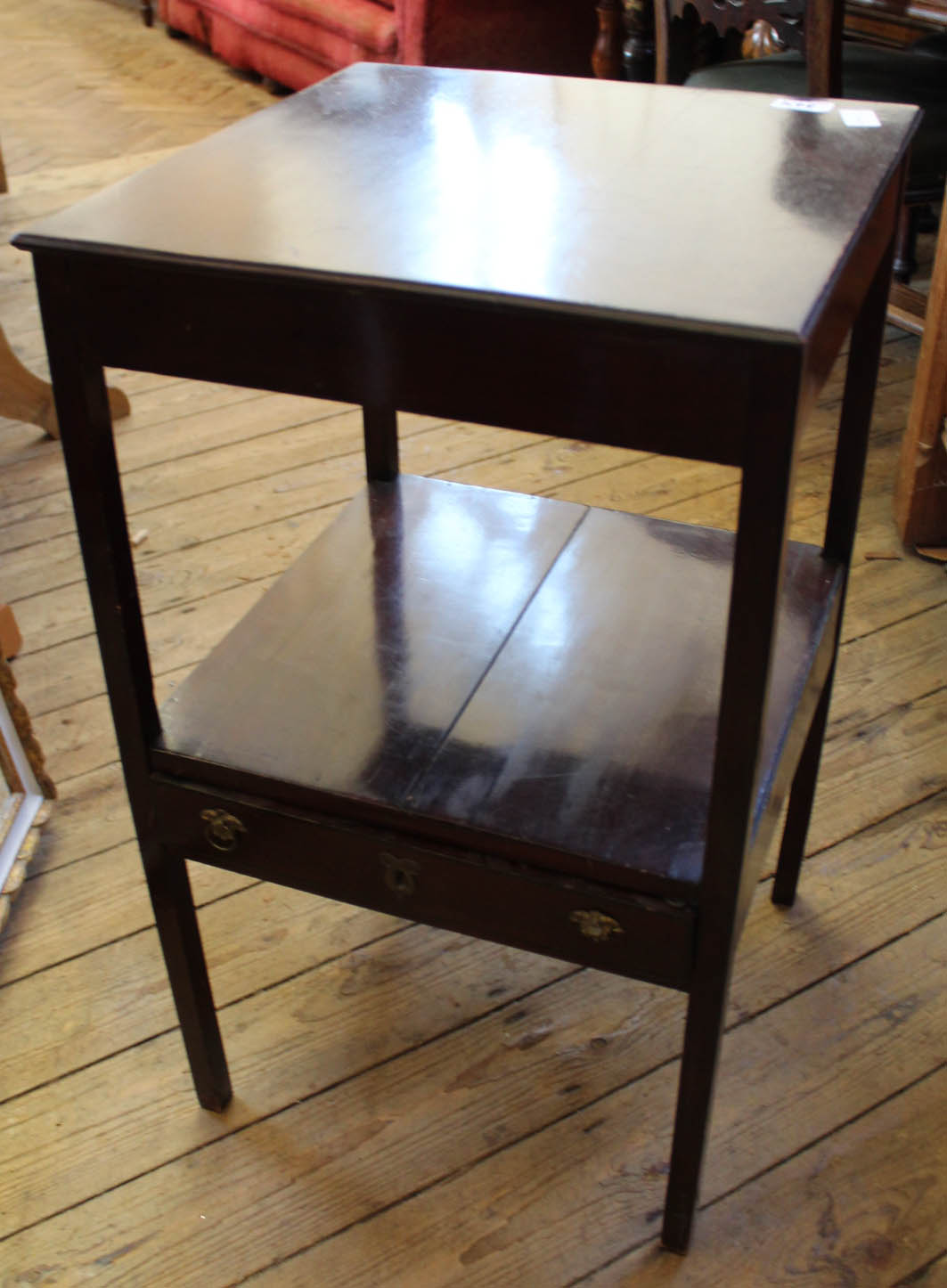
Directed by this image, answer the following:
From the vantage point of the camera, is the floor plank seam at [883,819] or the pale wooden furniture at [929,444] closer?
the floor plank seam at [883,819]

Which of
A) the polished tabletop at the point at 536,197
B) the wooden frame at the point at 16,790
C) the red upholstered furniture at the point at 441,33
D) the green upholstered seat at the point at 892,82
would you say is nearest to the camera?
the polished tabletop at the point at 536,197

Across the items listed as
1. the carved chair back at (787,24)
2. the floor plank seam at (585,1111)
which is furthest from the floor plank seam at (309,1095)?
the carved chair back at (787,24)

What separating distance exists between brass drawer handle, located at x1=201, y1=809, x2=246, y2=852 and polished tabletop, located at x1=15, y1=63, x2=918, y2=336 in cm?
40

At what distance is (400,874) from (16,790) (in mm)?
672

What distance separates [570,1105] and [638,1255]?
0.48 ft

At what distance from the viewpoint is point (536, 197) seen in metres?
0.80

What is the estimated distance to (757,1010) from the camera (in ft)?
4.01

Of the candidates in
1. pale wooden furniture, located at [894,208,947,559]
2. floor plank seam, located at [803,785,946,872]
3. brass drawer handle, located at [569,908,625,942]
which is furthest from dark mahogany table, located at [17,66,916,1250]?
pale wooden furniture, located at [894,208,947,559]

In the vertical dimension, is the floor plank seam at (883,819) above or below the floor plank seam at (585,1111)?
above

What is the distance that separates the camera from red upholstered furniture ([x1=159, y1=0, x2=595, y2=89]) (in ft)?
10.2

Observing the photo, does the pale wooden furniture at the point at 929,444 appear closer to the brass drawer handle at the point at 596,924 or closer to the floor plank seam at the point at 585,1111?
the floor plank seam at the point at 585,1111

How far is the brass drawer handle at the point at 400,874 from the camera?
90 cm

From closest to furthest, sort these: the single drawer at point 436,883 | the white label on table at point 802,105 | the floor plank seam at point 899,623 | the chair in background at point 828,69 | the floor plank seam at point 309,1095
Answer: the single drawer at point 436,883
the white label on table at point 802,105
the floor plank seam at point 309,1095
the floor plank seam at point 899,623
the chair in background at point 828,69

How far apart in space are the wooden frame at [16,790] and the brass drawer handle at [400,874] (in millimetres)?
584
